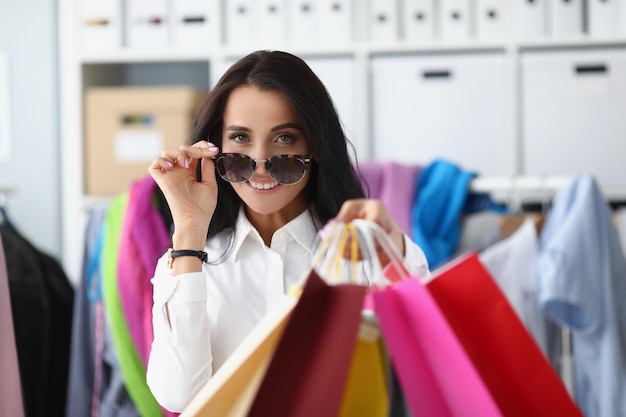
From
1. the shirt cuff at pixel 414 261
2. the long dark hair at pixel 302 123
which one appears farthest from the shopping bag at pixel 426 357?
the long dark hair at pixel 302 123

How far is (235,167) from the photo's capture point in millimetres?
854

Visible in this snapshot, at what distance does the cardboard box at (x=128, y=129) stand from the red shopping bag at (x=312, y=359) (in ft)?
6.21

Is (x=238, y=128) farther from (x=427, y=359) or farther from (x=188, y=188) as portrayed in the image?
(x=427, y=359)

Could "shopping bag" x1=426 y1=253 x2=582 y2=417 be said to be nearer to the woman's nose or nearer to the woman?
the woman

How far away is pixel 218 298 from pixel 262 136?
18cm

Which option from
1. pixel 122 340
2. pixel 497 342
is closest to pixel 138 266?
pixel 122 340

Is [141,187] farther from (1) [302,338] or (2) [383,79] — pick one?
(1) [302,338]

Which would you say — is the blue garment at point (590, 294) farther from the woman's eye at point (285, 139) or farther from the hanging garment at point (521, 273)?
the woman's eye at point (285, 139)

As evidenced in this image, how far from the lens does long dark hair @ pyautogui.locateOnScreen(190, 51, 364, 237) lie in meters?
0.86

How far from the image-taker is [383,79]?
8.34 feet

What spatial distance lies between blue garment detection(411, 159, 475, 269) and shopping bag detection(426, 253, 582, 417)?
120 cm

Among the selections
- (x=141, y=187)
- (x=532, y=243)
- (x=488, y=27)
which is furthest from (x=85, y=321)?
(x=488, y=27)

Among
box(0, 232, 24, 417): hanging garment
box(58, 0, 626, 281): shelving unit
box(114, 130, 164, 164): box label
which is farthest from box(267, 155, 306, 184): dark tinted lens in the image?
box(114, 130, 164, 164): box label

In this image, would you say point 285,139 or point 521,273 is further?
point 521,273
